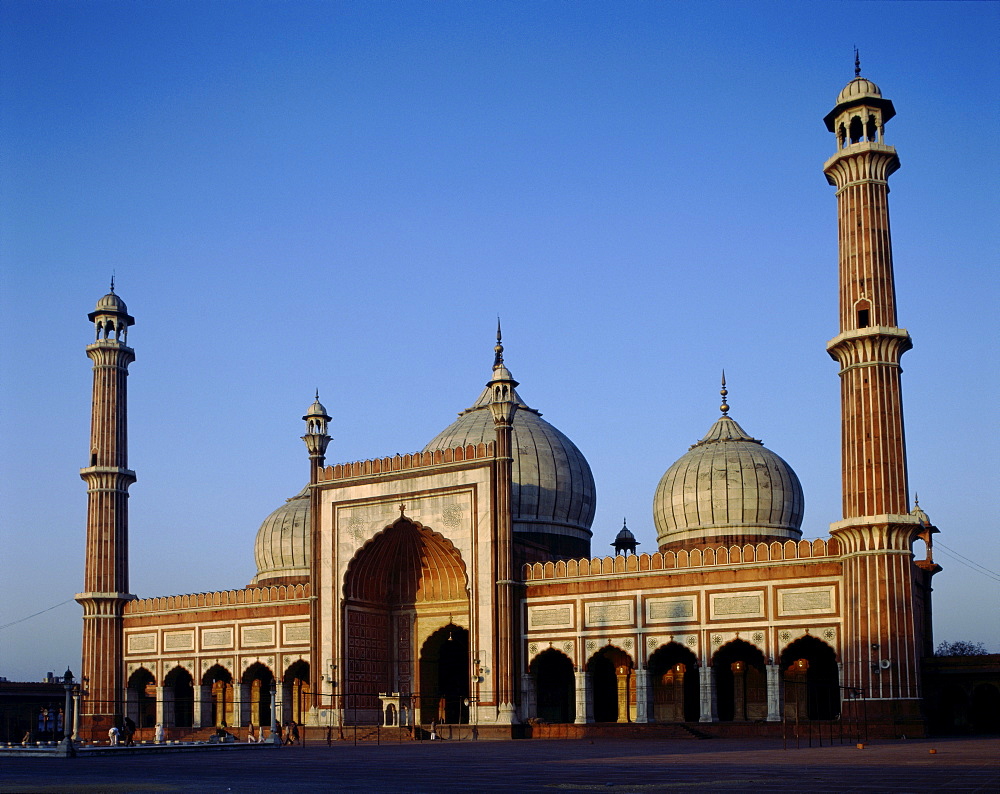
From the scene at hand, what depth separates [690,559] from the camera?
3303cm

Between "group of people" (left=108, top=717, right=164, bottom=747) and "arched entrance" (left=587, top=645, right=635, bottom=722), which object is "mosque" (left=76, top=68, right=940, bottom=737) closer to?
"arched entrance" (left=587, top=645, right=635, bottom=722)

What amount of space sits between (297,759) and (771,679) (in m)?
14.9

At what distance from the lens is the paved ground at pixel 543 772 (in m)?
12.2

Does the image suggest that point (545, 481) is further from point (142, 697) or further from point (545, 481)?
point (142, 697)

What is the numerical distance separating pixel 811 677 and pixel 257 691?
18933 millimetres

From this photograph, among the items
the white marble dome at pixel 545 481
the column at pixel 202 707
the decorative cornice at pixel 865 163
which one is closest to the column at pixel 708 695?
the white marble dome at pixel 545 481

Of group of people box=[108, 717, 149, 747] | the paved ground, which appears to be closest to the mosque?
group of people box=[108, 717, 149, 747]

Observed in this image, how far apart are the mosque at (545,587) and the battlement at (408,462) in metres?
0.07

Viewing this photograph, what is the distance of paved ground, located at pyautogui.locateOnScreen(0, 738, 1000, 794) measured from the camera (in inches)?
482

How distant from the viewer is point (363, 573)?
38.5m

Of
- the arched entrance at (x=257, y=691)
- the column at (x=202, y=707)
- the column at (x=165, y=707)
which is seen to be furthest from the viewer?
the column at (x=165, y=707)

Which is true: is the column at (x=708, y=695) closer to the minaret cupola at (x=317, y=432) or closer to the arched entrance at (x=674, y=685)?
the arched entrance at (x=674, y=685)

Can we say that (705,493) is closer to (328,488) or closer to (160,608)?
(328,488)

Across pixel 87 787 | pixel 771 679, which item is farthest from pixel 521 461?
pixel 87 787
